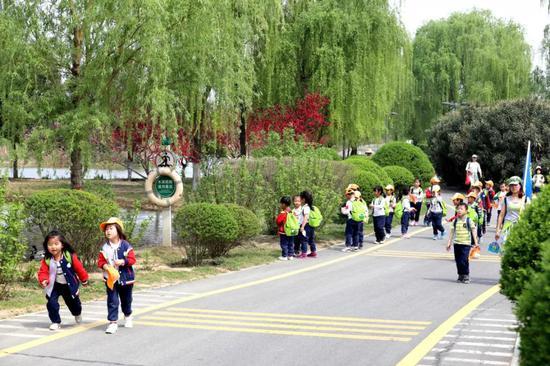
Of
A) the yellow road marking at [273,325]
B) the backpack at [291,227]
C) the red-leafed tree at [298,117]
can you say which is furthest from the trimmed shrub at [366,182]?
the yellow road marking at [273,325]

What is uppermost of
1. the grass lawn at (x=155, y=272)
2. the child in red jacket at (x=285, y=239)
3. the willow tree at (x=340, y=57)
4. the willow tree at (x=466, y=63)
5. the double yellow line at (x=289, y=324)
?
the willow tree at (x=466, y=63)

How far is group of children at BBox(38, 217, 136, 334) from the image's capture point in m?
9.31

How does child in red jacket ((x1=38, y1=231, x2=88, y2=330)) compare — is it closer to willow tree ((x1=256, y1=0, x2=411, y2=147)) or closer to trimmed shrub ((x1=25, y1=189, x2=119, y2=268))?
trimmed shrub ((x1=25, y1=189, x2=119, y2=268))

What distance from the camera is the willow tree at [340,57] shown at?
32.2 meters

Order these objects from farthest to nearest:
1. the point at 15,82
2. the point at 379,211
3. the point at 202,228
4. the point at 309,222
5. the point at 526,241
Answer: the point at 379,211 → the point at 309,222 → the point at 15,82 → the point at 202,228 → the point at 526,241

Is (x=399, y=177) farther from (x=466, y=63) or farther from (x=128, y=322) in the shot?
(x=466, y=63)

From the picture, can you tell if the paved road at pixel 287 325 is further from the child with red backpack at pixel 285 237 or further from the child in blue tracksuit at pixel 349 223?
the child in blue tracksuit at pixel 349 223

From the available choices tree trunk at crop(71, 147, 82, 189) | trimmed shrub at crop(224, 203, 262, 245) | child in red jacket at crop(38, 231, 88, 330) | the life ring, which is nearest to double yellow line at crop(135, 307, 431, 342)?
child in red jacket at crop(38, 231, 88, 330)

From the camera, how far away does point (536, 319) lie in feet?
13.4

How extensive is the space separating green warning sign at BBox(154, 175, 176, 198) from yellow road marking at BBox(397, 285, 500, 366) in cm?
800

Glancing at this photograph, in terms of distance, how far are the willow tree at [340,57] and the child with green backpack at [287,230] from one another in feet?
50.0

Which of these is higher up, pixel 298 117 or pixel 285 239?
Result: pixel 298 117

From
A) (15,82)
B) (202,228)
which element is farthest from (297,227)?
(15,82)

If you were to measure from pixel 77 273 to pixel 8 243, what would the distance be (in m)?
2.38
